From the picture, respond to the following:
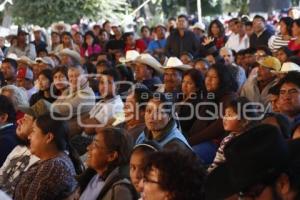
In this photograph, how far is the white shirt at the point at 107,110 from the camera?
6.22 m

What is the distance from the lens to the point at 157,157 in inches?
101

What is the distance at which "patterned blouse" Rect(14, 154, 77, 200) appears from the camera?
377cm

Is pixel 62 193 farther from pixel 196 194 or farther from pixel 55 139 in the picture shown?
pixel 196 194

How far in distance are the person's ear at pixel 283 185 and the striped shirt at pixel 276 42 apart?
6.61m

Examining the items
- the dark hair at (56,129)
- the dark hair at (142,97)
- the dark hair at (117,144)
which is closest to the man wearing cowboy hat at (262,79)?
the dark hair at (142,97)

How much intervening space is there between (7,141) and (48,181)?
49.0 inches

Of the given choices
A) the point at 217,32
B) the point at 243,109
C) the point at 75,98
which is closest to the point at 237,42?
the point at 217,32

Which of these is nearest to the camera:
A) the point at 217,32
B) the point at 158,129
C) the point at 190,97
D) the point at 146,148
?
the point at 146,148

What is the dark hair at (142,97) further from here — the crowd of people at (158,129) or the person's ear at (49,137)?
the person's ear at (49,137)

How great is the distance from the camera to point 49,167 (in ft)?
12.6

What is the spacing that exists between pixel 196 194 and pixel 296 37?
6011 mm

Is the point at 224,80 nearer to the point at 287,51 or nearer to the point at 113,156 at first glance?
the point at 287,51

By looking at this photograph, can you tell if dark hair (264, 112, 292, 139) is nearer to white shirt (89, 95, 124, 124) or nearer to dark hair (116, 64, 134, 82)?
white shirt (89, 95, 124, 124)

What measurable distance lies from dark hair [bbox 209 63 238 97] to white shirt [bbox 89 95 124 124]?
38.3 inches
